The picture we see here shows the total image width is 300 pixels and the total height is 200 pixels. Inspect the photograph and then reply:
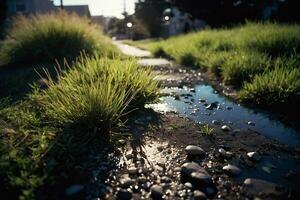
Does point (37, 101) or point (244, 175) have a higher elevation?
point (37, 101)

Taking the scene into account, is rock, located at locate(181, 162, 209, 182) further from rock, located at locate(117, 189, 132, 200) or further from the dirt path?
rock, located at locate(117, 189, 132, 200)

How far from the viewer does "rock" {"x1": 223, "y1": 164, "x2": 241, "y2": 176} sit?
2769 millimetres

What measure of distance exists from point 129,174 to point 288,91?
2.76 meters

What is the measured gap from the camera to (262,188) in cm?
255

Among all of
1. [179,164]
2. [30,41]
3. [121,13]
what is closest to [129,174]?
[179,164]

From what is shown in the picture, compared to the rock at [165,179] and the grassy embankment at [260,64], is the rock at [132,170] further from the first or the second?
the grassy embankment at [260,64]

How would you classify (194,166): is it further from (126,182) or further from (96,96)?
(96,96)

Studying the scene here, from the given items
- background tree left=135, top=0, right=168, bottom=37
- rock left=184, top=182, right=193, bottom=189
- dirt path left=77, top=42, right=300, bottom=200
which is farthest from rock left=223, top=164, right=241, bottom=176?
background tree left=135, top=0, right=168, bottom=37

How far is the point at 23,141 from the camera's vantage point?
2945 millimetres

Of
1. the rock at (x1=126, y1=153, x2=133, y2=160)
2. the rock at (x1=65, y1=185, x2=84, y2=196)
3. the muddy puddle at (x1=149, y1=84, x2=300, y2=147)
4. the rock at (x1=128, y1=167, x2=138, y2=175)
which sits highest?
the rock at (x1=65, y1=185, x2=84, y2=196)

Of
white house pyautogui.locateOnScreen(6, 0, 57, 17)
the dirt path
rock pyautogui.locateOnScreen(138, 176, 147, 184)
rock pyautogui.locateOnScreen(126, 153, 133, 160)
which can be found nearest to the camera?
the dirt path

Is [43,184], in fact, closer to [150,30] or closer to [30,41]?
[30,41]

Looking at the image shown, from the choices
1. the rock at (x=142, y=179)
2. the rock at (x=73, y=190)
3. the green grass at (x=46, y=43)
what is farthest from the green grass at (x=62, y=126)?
the green grass at (x=46, y=43)

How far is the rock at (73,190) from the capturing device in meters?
2.42
